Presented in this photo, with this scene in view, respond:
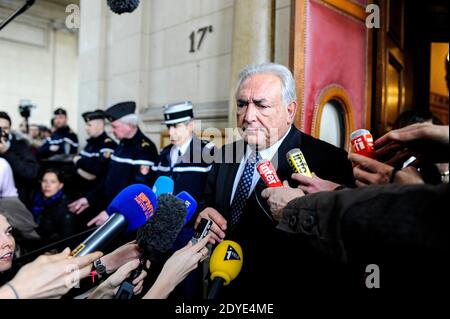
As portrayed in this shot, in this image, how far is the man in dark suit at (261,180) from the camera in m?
1.20

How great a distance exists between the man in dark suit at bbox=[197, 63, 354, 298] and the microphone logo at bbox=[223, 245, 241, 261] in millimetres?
214

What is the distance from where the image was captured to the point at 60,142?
3924 millimetres

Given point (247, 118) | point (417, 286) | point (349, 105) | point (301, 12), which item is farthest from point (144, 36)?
point (417, 286)

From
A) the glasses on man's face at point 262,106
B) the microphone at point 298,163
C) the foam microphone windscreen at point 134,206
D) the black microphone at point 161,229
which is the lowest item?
the black microphone at point 161,229

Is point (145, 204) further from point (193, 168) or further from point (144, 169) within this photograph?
point (144, 169)

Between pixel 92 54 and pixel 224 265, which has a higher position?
pixel 92 54

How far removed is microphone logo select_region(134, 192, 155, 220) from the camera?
87 centimetres

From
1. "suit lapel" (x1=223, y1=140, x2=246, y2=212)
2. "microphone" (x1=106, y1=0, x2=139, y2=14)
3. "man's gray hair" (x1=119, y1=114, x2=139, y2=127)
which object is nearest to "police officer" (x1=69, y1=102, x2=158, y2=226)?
"man's gray hair" (x1=119, y1=114, x2=139, y2=127)

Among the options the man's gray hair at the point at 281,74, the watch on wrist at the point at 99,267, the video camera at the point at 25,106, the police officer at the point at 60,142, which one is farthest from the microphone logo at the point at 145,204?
the video camera at the point at 25,106

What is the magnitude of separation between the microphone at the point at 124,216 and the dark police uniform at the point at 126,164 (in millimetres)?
1646

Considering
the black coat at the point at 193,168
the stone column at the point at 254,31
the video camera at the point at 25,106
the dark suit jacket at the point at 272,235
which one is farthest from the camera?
the video camera at the point at 25,106

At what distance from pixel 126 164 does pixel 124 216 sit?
6.03ft

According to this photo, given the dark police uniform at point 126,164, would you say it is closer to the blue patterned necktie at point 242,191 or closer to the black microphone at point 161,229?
the blue patterned necktie at point 242,191

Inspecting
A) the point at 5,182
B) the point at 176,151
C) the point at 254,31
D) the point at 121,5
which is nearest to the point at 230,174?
the point at 121,5
